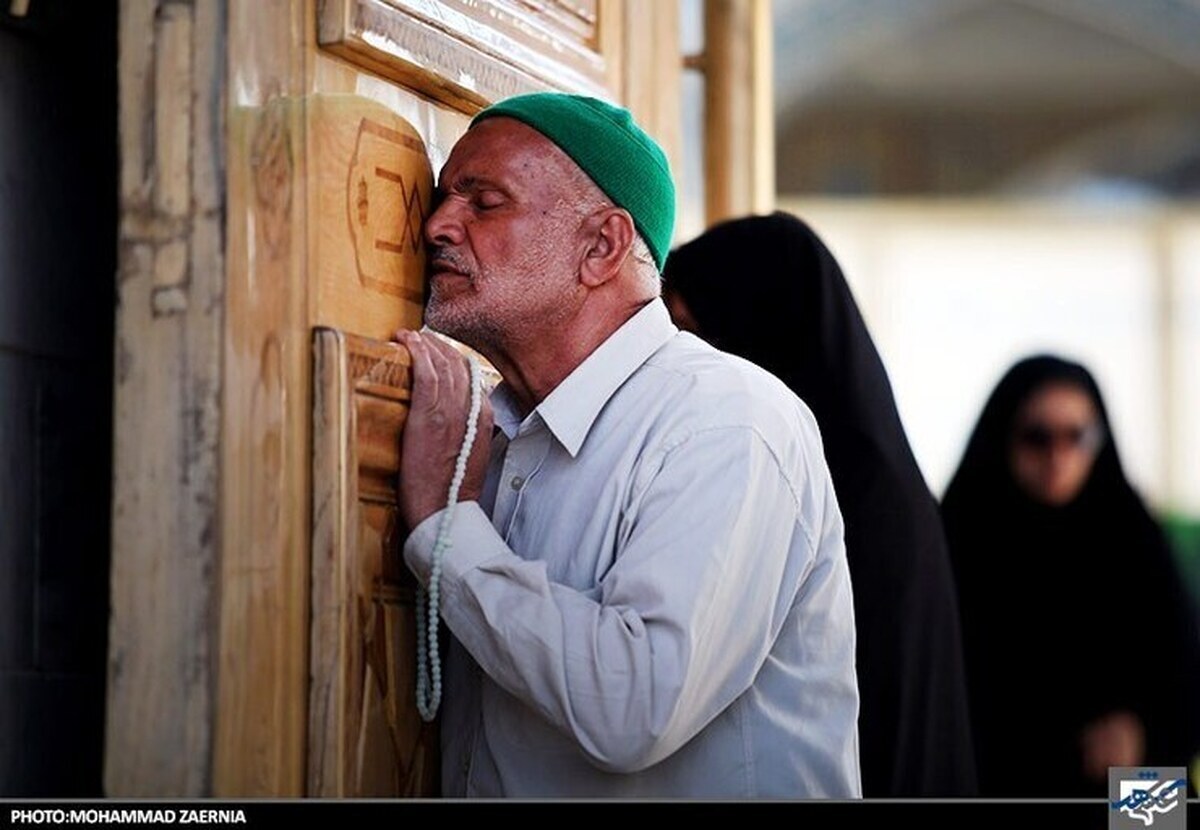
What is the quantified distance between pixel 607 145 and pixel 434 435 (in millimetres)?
356

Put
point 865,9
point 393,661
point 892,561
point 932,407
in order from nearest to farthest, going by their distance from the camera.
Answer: point 393,661
point 892,561
point 932,407
point 865,9

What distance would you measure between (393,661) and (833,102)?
34.1 ft

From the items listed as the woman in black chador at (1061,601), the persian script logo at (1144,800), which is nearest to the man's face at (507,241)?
the persian script logo at (1144,800)

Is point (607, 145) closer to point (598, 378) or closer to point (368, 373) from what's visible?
point (598, 378)

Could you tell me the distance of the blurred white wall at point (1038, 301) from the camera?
11219 millimetres

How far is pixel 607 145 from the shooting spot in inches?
95.2

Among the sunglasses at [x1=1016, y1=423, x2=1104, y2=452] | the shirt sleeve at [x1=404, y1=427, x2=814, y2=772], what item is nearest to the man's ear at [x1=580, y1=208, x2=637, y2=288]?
the shirt sleeve at [x1=404, y1=427, x2=814, y2=772]

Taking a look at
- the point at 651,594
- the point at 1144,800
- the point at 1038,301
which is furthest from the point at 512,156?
the point at 1038,301

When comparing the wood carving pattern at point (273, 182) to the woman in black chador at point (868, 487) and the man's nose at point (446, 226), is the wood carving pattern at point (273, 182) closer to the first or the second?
the man's nose at point (446, 226)

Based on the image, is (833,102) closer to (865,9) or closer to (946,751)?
(865,9)

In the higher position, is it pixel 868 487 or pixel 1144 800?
pixel 868 487

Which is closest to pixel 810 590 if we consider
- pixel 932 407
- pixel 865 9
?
pixel 932 407

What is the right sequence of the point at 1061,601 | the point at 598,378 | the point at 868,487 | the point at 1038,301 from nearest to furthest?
the point at 598,378
the point at 868,487
the point at 1061,601
the point at 1038,301

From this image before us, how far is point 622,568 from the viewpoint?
2.18 m
